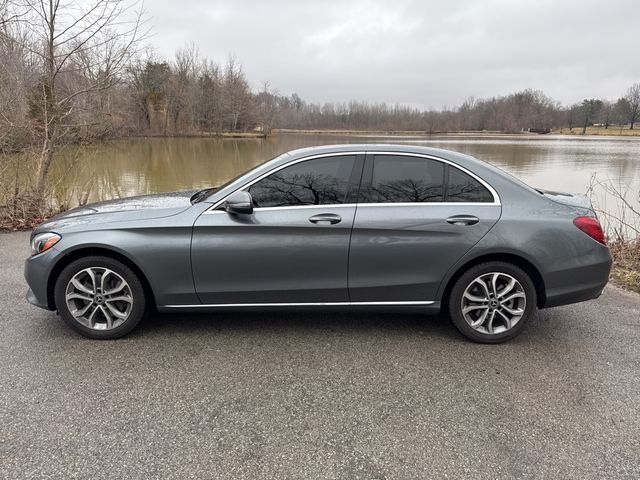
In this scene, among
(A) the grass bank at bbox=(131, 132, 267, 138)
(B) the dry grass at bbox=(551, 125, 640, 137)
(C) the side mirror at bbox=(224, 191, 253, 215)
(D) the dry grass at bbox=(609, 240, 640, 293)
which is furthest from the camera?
(B) the dry grass at bbox=(551, 125, 640, 137)

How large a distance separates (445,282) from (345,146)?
1.40m

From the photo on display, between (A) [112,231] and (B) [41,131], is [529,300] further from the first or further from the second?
(B) [41,131]

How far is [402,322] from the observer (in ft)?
12.2

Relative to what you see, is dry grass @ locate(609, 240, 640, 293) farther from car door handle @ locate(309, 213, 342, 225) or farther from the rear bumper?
car door handle @ locate(309, 213, 342, 225)

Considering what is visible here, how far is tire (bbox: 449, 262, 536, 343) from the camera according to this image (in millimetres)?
3270

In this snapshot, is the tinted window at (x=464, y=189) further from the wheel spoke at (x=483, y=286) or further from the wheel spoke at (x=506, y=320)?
the wheel spoke at (x=506, y=320)

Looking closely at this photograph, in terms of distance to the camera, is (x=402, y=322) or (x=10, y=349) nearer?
(x=10, y=349)

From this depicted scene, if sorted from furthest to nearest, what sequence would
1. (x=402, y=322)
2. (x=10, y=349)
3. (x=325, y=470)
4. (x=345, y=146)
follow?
(x=402, y=322)
(x=345, y=146)
(x=10, y=349)
(x=325, y=470)

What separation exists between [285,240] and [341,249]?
0.44 m

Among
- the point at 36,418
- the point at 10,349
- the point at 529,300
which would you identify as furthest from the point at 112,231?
the point at 529,300

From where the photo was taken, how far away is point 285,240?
3170 mm

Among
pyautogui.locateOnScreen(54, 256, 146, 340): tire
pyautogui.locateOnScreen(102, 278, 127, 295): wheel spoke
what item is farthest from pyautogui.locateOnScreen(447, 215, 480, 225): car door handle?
pyautogui.locateOnScreen(102, 278, 127, 295): wheel spoke

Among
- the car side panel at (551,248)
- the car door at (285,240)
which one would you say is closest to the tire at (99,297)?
the car door at (285,240)

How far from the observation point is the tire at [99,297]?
3234mm
